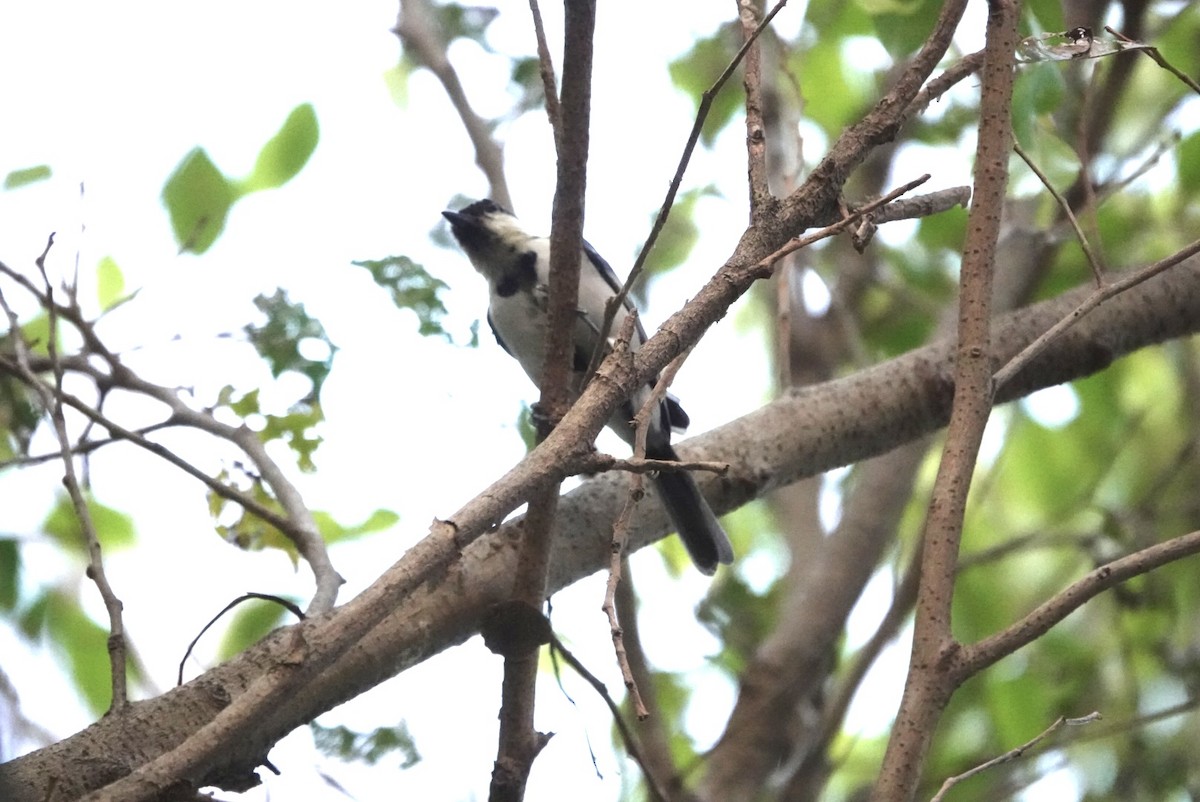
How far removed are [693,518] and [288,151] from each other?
1.18 metres

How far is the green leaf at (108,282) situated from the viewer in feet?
9.11

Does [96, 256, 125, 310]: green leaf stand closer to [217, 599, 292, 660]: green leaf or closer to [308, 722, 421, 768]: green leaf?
[217, 599, 292, 660]: green leaf

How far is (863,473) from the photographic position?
3.37 meters

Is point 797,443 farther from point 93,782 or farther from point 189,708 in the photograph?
point 93,782

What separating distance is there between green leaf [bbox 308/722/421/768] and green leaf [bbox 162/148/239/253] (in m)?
1.10

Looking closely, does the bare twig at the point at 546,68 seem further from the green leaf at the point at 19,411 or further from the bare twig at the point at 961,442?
the green leaf at the point at 19,411

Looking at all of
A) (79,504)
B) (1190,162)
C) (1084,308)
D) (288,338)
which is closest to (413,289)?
(288,338)

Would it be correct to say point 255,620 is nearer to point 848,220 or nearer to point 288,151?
point 288,151

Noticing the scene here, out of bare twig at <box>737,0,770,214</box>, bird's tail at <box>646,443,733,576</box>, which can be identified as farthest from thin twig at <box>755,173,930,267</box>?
bird's tail at <box>646,443,733,576</box>

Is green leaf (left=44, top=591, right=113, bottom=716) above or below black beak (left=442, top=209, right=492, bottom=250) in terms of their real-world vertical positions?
below

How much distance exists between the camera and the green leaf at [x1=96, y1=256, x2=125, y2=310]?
2777 millimetres

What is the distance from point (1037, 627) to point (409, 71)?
303 cm

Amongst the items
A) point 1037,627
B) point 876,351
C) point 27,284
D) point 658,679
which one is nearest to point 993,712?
point 658,679

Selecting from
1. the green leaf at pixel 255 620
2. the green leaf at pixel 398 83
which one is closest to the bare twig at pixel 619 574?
the green leaf at pixel 255 620
